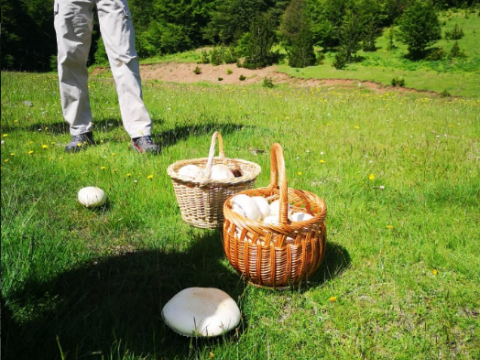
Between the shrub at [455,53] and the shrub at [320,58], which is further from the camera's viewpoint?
the shrub at [320,58]

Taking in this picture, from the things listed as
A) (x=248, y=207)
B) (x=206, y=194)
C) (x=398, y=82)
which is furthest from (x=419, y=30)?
(x=248, y=207)

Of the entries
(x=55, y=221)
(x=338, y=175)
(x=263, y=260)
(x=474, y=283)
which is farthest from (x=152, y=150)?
(x=474, y=283)

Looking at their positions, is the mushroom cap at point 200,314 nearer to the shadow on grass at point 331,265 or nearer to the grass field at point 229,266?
the grass field at point 229,266

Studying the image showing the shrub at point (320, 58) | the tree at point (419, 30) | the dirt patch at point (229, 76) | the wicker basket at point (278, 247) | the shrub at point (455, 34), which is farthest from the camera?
the shrub at point (320, 58)

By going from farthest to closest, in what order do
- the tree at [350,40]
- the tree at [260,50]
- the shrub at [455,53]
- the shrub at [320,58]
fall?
the tree at [260,50], the shrub at [320,58], the tree at [350,40], the shrub at [455,53]

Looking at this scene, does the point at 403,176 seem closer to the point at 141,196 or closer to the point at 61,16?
the point at 141,196

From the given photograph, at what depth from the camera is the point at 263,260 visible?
74.6 inches

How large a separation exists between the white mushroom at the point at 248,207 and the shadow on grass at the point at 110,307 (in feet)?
1.15

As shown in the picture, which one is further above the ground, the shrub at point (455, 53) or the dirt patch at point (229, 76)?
the shrub at point (455, 53)

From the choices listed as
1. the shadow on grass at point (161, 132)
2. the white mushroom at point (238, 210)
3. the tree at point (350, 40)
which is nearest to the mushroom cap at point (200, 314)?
the white mushroom at point (238, 210)

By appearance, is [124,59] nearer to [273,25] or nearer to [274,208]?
A: [274,208]

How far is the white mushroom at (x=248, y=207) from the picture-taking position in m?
2.10

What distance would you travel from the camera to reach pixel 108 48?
3895 mm

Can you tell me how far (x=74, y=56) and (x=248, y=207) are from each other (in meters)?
2.97
